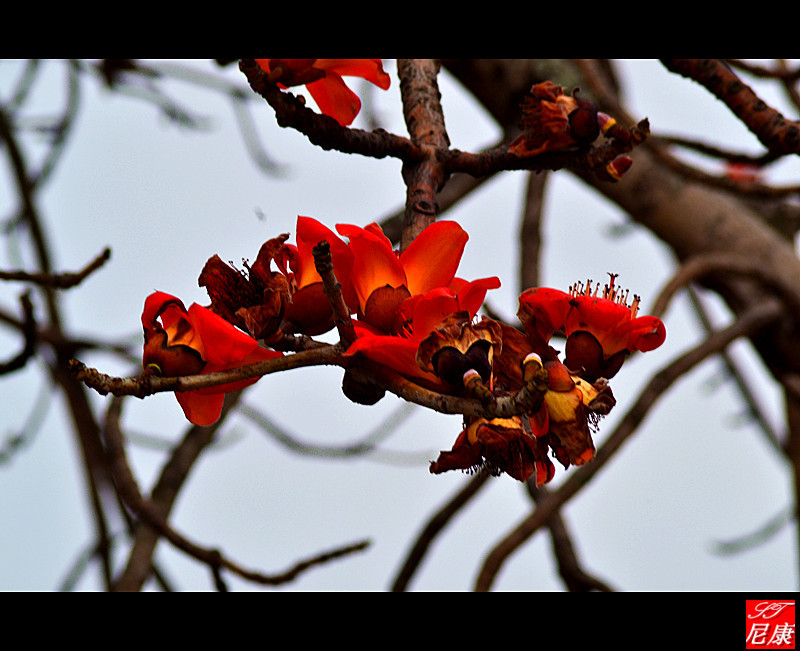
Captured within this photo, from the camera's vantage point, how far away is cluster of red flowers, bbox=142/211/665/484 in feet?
1.54

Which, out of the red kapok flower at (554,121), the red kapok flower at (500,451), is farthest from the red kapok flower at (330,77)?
the red kapok flower at (500,451)

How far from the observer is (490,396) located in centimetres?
44

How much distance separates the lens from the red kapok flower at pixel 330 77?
0.65m

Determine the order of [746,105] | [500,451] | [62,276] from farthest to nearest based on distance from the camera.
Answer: [62,276], [746,105], [500,451]

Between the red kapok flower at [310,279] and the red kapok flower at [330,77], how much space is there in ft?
0.55

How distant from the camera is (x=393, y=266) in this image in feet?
1.77

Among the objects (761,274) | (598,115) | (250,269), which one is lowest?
(250,269)

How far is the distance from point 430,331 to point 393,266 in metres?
0.07

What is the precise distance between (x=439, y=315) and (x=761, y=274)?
1.34m

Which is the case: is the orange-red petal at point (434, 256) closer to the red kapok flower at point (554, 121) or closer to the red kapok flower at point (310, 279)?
the red kapok flower at point (310, 279)

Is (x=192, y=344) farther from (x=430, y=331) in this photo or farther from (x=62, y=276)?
(x=62, y=276)

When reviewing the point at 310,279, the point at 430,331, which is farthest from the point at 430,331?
the point at 310,279
